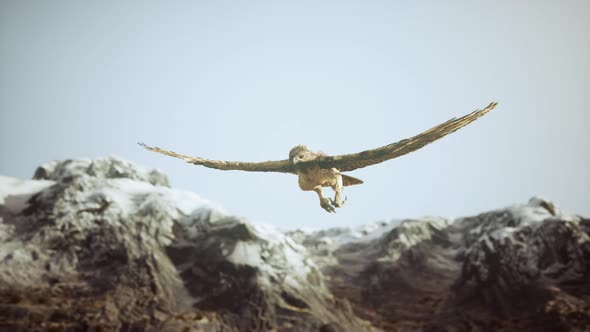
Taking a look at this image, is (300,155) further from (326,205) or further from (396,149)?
(396,149)

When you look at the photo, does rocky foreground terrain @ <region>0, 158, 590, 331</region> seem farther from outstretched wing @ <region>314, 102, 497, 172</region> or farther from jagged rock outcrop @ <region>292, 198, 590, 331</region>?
outstretched wing @ <region>314, 102, 497, 172</region>

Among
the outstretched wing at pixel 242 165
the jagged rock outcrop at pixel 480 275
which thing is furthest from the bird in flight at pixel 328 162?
the jagged rock outcrop at pixel 480 275

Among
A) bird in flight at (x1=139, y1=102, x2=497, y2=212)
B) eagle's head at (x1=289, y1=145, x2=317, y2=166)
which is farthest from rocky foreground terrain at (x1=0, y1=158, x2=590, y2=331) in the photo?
eagle's head at (x1=289, y1=145, x2=317, y2=166)

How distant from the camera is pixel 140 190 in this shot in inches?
975

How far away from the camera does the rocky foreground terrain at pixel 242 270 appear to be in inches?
769

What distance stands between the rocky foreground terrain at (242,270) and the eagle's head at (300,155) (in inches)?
499

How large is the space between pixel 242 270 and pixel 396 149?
50.0ft

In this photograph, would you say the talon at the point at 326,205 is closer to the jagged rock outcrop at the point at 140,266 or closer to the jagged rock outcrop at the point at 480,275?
the jagged rock outcrop at the point at 140,266

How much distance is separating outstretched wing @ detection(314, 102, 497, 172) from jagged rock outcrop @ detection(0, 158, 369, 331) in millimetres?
13046

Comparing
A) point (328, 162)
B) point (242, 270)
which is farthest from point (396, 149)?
point (242, 270)

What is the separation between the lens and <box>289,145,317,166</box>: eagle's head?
30.9 feet

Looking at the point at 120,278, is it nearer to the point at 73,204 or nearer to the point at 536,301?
the point at 73,204

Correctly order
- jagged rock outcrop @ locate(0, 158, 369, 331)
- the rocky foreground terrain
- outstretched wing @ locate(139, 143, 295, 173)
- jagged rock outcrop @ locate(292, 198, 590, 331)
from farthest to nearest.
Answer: jagged rock outcrop @ locate(292, 198, 590, 331) → the rocky foreground terrain → jagged rock outcrop @ locate(0, 158, 369, 331) → outstretched wing @ locate(139, 143, 295, 173)

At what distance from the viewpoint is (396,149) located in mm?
8406
